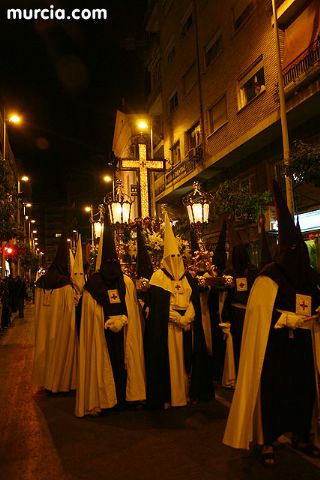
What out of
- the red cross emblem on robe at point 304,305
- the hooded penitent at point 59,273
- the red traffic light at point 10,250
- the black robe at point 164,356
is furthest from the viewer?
the red traffic light at point 10,250

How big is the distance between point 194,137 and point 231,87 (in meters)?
4.82

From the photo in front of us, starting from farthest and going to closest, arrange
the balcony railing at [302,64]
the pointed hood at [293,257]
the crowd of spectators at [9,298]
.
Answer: the crowd of spectators at [9,298], the balcony railing at [302,64], the pointed hood at [293,257]

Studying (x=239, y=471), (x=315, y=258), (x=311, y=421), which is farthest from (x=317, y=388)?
(x=315, y=258)

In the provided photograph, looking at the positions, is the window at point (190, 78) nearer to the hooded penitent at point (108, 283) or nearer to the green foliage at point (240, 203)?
the green foliage at point (240, 203)

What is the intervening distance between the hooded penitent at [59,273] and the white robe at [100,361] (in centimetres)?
170

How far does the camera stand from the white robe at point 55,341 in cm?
761

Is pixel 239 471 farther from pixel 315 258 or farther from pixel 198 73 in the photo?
pixel 198 73

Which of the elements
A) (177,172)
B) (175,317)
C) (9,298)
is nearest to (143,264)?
(175,317)

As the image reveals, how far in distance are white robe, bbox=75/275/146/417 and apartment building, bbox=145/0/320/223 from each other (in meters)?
9.45

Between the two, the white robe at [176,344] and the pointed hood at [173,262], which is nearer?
the white robe at [176,344]

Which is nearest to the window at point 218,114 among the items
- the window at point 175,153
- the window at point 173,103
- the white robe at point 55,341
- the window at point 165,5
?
the window at point 175,153

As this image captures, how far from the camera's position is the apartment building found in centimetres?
1420

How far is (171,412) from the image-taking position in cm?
638

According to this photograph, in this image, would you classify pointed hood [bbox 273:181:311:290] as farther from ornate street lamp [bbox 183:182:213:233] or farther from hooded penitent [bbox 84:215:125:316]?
ornate street lamp [bbox 183:182:213:233]
